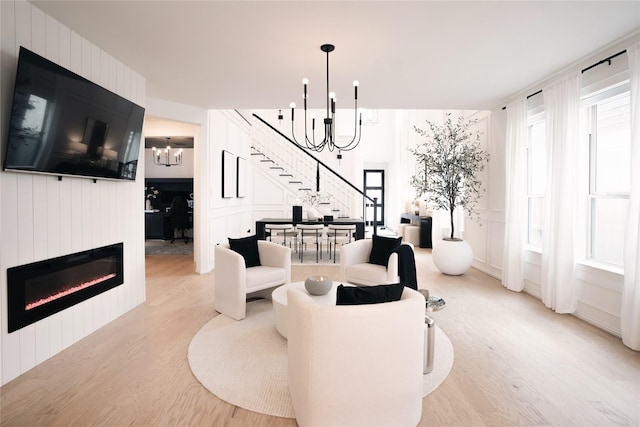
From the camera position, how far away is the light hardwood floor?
6.81ft

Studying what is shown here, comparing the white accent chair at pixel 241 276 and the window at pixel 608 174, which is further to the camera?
the white accent chair at pixel 241 276

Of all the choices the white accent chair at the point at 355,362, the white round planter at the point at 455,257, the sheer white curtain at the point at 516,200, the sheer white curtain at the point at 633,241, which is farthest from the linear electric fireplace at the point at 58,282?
the sheer white curtain at the point at 516,200

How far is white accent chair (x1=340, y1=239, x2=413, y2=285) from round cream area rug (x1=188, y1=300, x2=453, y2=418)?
2.75 ft

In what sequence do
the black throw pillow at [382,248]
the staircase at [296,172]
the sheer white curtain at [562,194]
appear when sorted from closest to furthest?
the sheer white curtain at [562,194] < the black throw pillow at [382,248] < the staircase at [296,172]

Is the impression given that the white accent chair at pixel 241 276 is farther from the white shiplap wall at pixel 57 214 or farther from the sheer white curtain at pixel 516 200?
the sheer white curtain at pixel 516 200

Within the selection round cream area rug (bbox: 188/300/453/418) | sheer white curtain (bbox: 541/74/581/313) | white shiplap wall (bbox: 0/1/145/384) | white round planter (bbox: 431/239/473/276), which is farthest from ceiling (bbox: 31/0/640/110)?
round cream area rug (bbox: 188/300/453/418)

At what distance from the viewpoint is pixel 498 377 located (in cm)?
254

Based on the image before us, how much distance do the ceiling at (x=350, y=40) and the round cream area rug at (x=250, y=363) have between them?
113 inches

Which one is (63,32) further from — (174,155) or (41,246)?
(174,155)

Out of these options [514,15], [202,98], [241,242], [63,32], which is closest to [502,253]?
[514,15]

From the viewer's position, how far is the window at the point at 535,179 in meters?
4.86

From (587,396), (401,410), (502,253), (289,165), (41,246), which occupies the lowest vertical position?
(587,396)

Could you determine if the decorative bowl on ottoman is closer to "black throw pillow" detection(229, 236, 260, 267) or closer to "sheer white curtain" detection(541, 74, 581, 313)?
"black throw pillow" detection(229, 236, 260, 267)

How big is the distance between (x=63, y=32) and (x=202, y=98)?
227cm
